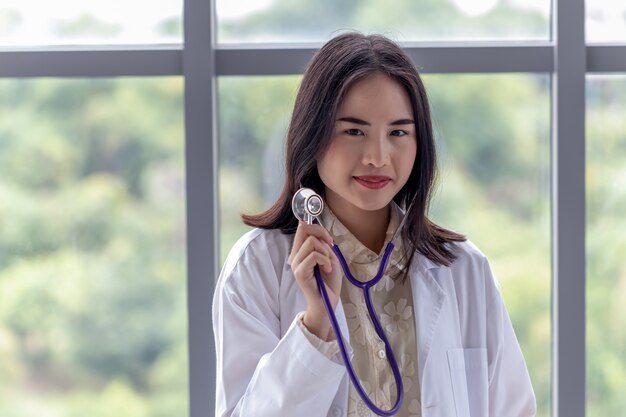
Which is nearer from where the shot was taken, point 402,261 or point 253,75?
point 402,261

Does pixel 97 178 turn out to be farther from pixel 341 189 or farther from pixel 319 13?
pixel 341 189

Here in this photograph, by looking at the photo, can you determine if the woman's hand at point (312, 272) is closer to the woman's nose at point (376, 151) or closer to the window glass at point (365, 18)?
the woman's nose at point (376, 151)

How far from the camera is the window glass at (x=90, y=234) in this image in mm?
2193

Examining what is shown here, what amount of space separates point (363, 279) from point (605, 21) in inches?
43.6

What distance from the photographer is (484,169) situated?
2.23 m

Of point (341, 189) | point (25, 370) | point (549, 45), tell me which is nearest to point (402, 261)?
point (341, 189)

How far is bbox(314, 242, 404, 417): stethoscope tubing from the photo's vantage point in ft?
4.35

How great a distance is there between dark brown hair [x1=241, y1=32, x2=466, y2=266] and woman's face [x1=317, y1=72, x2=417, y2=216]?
18 mm

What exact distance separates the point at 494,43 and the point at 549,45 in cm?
14

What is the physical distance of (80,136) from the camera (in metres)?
2.20

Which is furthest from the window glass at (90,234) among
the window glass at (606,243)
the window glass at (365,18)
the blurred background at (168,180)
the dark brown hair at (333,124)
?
the window glass at (606,243)

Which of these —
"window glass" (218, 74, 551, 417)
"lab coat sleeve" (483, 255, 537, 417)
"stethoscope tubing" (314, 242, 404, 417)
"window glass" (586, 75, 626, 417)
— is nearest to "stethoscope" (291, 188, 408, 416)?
"stethoscope tubing" (314, 242, 404, 417)

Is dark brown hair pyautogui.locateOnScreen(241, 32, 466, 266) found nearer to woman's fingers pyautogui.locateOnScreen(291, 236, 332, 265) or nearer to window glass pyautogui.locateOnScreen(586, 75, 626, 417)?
woman's fingers pyautogui.locateOnScreen(291, 236, 332, 265)

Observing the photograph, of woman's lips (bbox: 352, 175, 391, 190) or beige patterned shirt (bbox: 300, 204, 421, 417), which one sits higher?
woman's lips (bbox: 352, 175, 391, 190)
